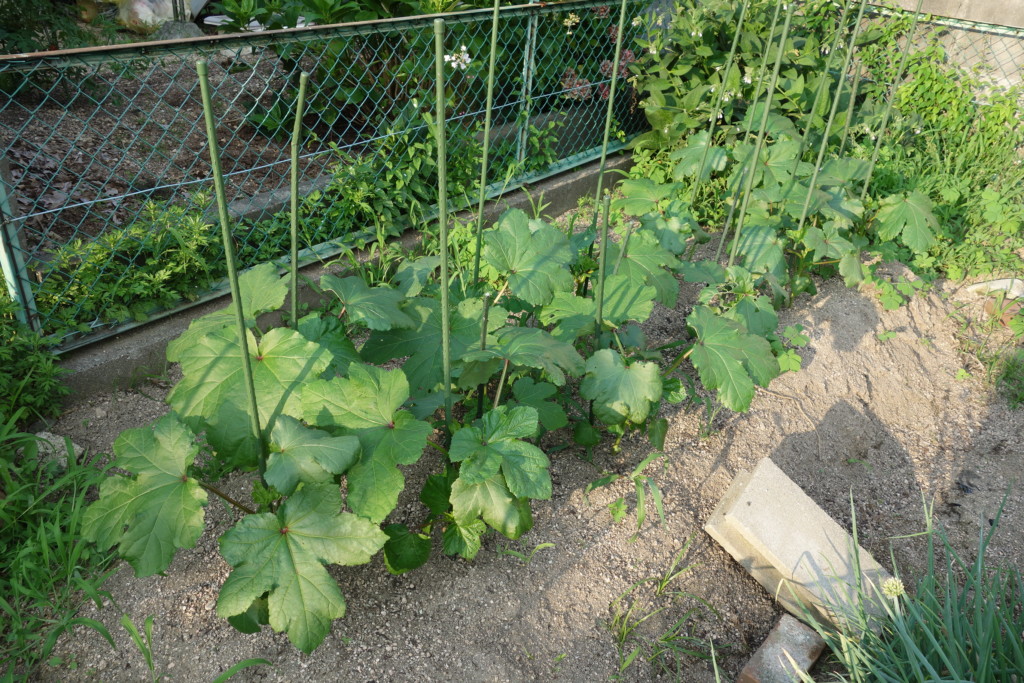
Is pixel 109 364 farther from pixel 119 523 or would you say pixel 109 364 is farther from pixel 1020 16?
pixel 1020 16

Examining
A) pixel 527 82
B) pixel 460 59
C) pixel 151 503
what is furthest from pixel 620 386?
pixel 527 82

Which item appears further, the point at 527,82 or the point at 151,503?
the point at 527,82

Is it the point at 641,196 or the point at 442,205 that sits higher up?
the point at 442,205

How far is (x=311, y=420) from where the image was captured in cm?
192

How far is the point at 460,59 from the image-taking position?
12.7 feet

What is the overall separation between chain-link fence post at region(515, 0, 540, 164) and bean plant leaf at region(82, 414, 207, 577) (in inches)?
114

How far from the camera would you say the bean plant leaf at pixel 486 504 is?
1.98 m

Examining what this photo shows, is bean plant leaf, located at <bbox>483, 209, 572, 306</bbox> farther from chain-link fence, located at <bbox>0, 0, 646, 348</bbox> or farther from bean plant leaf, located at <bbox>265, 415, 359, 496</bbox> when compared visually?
chain-link fence, located at <bbox>0, 0, 646, 348</bbox>

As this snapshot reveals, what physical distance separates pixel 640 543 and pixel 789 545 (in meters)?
0.46

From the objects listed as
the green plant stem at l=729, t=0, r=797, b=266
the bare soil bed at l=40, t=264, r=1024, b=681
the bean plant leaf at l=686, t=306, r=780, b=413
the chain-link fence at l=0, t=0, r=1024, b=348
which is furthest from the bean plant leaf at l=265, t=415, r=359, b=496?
the green plant stem at l=729, t=0, r=797, b=266

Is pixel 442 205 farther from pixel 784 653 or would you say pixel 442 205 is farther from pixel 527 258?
pixel 784 653

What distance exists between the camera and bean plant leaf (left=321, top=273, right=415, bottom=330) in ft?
6.69

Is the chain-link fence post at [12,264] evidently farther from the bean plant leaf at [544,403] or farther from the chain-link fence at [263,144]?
the bean plant leaf at [544,403]

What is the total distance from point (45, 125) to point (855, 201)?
166 inches
